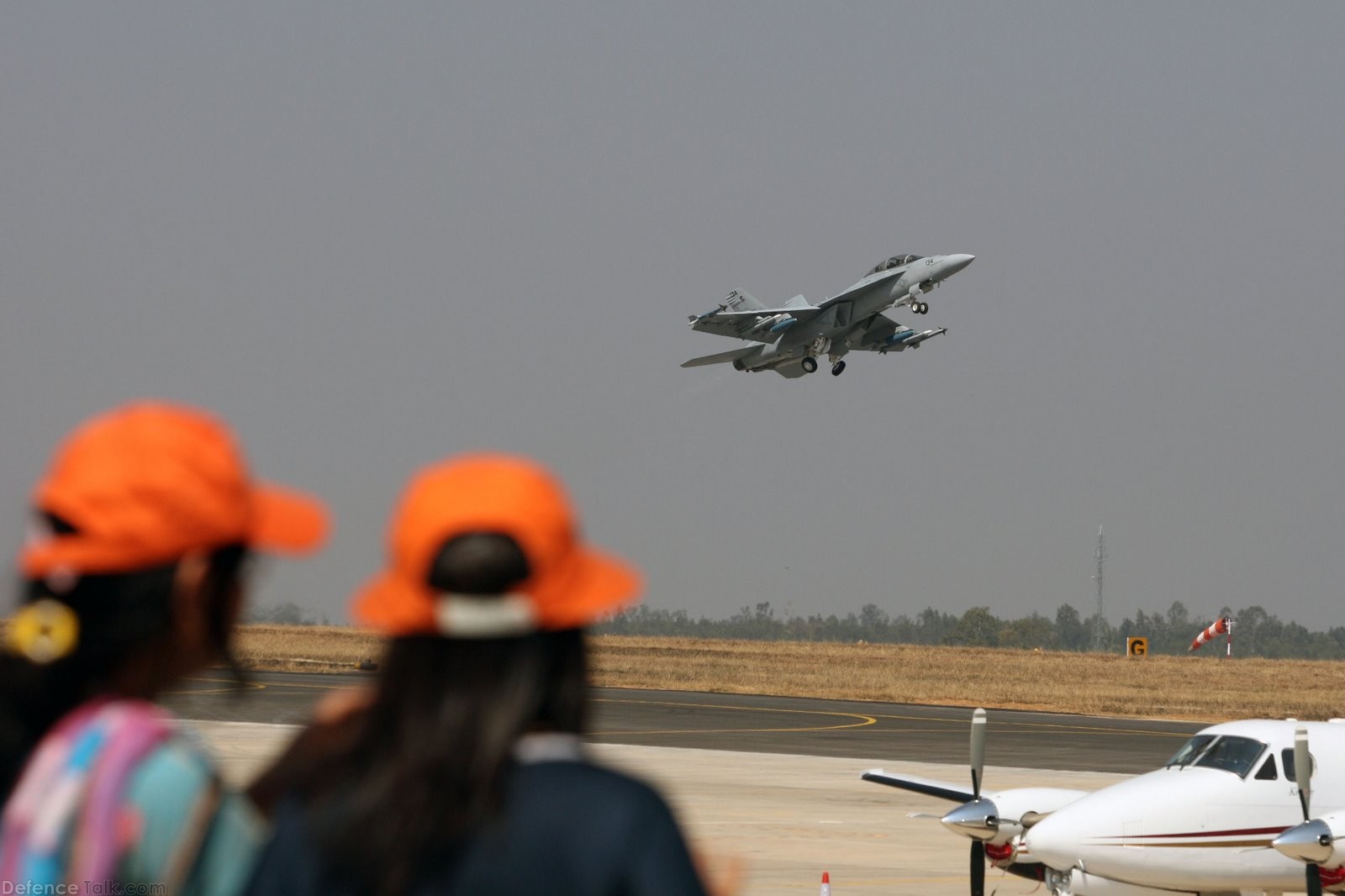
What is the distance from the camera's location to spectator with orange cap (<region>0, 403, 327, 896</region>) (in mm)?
2807

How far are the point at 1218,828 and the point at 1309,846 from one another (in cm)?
103

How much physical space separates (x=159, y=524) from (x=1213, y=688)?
8650 cm

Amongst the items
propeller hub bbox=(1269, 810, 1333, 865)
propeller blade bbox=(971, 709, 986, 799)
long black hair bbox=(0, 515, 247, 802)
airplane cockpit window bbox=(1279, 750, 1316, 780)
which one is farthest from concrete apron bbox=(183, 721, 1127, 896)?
long black hair bbox=(0, 515, 247, 802)

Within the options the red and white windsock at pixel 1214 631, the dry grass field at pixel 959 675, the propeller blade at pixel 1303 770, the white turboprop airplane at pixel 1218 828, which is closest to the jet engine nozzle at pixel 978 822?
the white turboprop airplane at pixel 1218 828

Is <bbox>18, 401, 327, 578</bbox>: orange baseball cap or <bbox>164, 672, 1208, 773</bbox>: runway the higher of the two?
<bbox>18, 401, 327, 578</bbox>: orange baseball cap

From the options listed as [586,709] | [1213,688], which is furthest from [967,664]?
[586,709]

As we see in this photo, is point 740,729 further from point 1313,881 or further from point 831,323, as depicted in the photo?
point 1313,881

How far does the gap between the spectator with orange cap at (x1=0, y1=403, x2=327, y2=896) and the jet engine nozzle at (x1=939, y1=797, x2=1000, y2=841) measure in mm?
→ 14786

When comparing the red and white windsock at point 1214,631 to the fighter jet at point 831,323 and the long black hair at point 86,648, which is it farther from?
the long black hair at point 86,648

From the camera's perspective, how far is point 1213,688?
83.7 metres

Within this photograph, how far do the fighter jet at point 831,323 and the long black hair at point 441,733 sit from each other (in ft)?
186

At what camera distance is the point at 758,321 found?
6169 centimetres

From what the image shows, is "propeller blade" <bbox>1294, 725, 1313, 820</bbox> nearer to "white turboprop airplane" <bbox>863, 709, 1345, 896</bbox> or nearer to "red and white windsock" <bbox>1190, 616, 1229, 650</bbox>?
"white turboprop airplane" <bbox>863, 709, 1345, 896</bbox>

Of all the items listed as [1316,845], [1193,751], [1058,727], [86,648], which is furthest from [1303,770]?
[1058,727]
